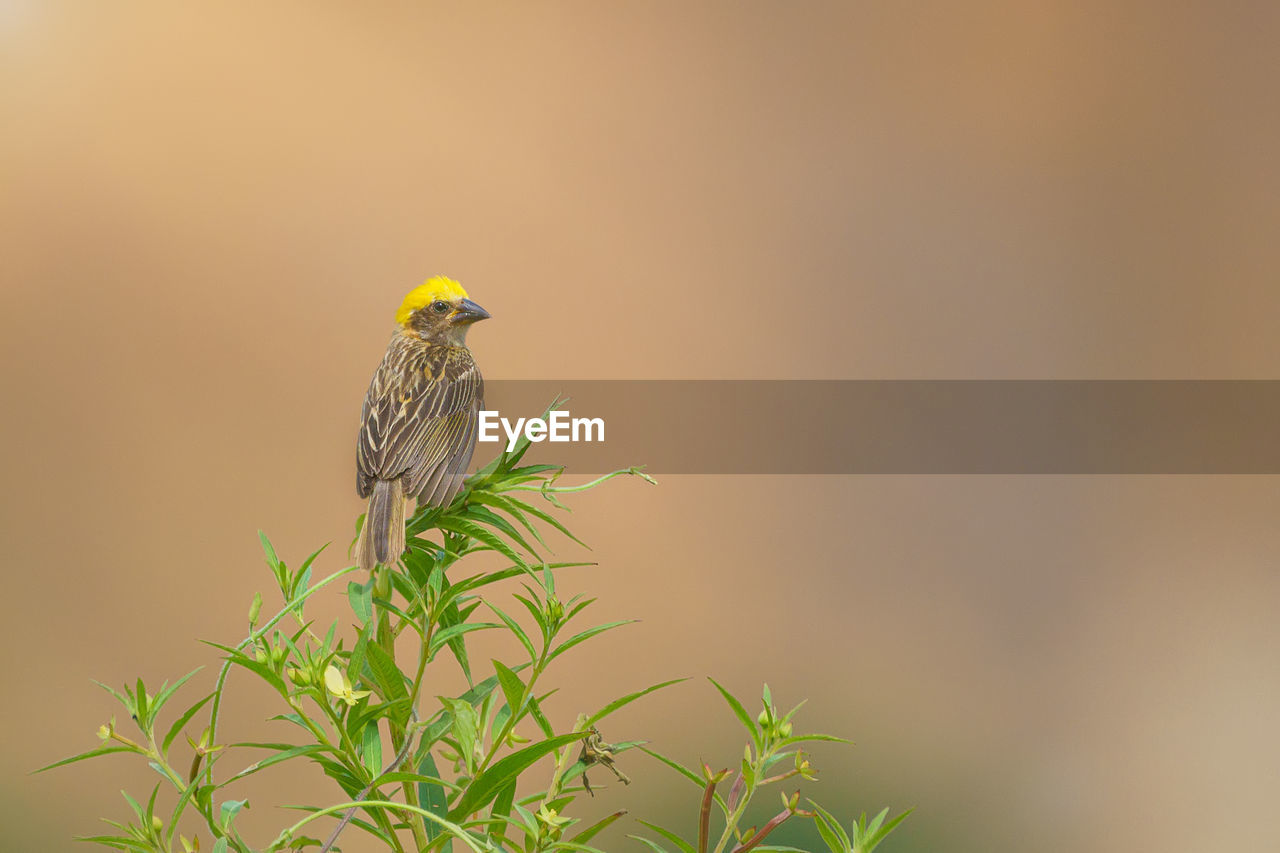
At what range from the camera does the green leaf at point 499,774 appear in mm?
579

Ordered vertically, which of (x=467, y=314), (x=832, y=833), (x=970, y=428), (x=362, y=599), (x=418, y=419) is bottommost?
(x=832, y=833)

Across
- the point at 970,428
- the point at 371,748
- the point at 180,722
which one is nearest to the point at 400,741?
the point at 371,748

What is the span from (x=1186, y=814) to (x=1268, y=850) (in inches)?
8.5

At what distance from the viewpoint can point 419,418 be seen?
3.33 ft

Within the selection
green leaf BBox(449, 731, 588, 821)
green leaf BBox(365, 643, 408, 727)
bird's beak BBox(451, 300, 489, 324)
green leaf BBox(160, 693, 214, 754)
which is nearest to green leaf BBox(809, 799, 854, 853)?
green leaf BBox(449, 731, 588, 821)

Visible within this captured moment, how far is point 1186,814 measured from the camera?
2707mm

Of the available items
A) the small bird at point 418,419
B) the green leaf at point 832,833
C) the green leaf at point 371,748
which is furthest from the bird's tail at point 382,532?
the green leaf at point 832,833

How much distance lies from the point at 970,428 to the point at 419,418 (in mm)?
1999

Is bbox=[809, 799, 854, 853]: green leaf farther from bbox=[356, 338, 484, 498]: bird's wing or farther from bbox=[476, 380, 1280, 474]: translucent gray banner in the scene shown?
bbox=[476, 380, 1280, 474]: translucent gray banner

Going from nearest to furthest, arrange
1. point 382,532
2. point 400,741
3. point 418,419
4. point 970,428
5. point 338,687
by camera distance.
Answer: point 338,687 → point 400,741 → point 382,532 → point 418,419 → point 970,428

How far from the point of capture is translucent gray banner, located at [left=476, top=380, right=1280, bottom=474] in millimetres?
2588

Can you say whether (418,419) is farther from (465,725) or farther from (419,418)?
(465,725)

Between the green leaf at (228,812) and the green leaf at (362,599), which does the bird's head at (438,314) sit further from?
the green leaf at (228,812)

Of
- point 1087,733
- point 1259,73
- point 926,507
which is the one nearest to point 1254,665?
point 1087,733
